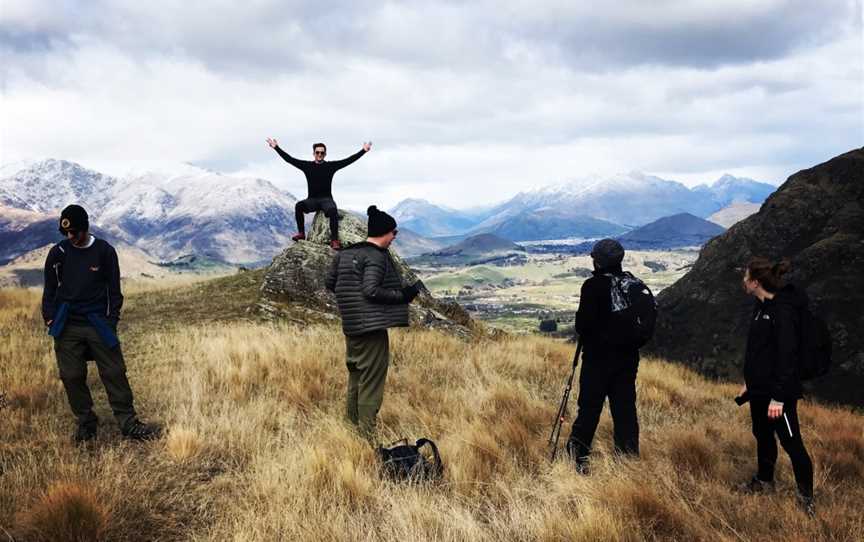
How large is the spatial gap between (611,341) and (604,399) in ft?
2.28

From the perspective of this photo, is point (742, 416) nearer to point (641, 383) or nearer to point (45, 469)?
point (641, 383)

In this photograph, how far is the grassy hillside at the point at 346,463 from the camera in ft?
12.8

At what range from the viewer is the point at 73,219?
573 cm

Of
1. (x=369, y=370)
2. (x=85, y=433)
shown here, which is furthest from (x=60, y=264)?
(x=369, y=370)

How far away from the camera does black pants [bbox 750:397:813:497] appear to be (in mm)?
4770

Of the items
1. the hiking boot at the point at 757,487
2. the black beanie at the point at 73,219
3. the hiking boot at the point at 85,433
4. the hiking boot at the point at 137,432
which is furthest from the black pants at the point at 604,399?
the black beanie at the point at 73,219

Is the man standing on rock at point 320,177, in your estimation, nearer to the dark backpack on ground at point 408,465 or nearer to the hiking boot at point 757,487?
the dark backpack on ground at point 408,465

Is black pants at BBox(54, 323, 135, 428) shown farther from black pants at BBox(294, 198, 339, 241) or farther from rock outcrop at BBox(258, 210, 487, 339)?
black pants at BBox(294, 198, 339, 241)

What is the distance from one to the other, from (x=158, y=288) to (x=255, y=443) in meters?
16.4

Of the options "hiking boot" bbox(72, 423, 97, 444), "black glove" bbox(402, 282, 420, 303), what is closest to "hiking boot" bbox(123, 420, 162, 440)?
"hiking boot" bbox(72, 423, 97, 444)

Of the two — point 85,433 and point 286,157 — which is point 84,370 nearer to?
point 85,433

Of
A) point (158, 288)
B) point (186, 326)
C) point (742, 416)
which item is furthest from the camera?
point (158, 288)

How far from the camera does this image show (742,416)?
8.45m

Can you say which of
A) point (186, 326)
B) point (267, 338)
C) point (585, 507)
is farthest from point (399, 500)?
point (186, 326)
